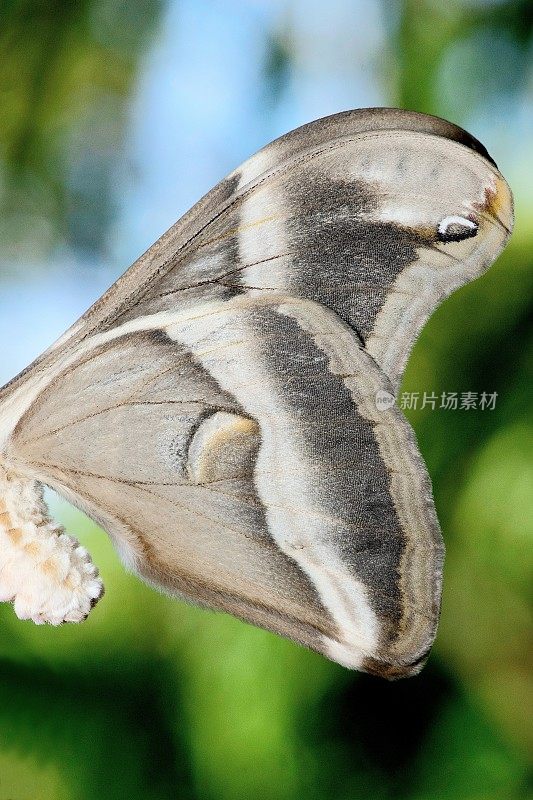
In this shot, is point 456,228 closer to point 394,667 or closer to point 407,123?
point 407,123

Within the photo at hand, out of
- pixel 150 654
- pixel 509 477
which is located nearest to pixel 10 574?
pixel 150 654

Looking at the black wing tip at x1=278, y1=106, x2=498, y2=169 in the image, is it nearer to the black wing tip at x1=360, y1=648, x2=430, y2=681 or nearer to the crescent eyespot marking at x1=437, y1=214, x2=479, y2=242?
the crescent eyespot marking at x1=437, y1=214, x2=479, y2=242

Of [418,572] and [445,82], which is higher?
[445,82]

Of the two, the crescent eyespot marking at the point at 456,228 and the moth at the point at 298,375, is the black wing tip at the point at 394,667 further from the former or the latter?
the crescent eyespot marking at the point at 456,228

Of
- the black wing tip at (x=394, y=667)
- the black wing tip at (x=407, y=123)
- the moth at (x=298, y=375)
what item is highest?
the black wing tip at (x=407, y=123)

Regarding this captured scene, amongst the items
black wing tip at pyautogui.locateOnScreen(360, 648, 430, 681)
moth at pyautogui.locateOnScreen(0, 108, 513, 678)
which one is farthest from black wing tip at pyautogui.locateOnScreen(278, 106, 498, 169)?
black wing tip at pyautogui.locateOnScreen(360, 648, 430, 681)

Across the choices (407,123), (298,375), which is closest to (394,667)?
(298,375)

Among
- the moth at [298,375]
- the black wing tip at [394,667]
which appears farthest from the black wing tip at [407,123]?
the black wing tip at [394,667]

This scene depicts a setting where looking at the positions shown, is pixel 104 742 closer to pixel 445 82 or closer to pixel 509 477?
pixel 509 477
